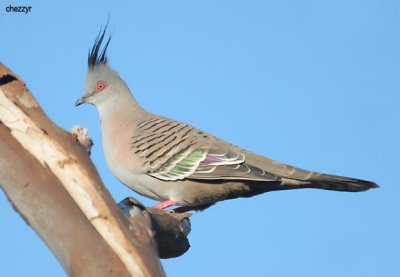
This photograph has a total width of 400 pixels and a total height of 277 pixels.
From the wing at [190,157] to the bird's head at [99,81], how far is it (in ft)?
3.55

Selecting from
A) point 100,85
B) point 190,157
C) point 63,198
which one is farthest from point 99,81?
point 63,198

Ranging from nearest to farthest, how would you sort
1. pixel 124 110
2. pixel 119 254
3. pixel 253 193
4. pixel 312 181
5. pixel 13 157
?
pixel 119 254
pixel 13 157
pixel 312 181
pixel 253 193
pixel 124 110

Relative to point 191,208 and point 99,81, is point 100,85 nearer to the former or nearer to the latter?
point 99,81

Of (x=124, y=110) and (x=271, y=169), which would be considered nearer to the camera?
(x=271, y=169)

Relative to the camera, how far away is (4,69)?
4707mm

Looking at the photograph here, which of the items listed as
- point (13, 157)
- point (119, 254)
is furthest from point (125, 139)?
point (119, 254)

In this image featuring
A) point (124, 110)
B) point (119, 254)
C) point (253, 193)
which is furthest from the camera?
point (124, 110)

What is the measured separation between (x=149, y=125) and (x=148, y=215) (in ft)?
8.51

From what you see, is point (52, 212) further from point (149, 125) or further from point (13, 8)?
point (13, 8)

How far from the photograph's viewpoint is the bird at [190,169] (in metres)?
6.45

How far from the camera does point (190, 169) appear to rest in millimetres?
6598

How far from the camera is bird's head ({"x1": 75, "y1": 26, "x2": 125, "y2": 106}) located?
7.87 m

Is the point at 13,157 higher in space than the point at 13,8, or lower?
lower

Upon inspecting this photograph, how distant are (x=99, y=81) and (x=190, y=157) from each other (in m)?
1.90
